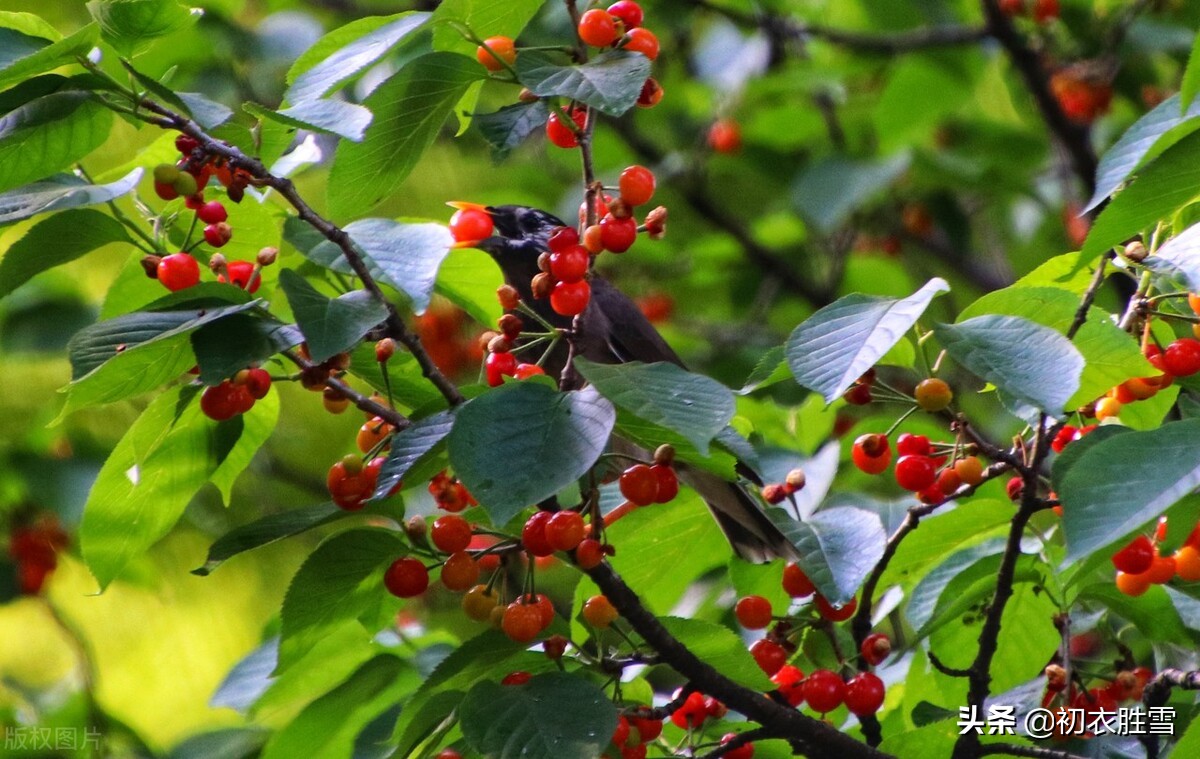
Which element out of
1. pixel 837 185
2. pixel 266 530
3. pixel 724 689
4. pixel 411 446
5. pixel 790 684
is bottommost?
pixel 837 185

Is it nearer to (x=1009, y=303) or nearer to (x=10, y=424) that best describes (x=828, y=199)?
(x=1009, y=303)

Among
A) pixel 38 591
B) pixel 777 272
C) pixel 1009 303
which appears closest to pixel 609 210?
pixel 1009 303

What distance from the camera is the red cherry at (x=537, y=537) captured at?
5.08 feet

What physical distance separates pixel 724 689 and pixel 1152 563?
63 centimetres

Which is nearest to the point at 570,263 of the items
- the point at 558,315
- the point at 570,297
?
the point at 570,297

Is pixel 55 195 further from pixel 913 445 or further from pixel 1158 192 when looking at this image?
pixel 1158 192

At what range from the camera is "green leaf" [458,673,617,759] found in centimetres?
151

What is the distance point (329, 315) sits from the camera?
4.93 ft

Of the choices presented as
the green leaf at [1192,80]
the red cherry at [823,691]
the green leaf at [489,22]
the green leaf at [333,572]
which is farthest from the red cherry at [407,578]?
the green leaf at [1192,80]

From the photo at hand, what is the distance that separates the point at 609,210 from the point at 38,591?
2897 mm

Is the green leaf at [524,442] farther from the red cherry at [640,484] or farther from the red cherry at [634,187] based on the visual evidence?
the red cherry at [634,187]

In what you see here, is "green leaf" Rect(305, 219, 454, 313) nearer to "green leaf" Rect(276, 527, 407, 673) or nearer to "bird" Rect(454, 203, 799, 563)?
"green leaf" Rect(276, 527, 407, 673)

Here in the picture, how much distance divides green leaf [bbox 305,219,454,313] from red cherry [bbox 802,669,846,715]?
808mm

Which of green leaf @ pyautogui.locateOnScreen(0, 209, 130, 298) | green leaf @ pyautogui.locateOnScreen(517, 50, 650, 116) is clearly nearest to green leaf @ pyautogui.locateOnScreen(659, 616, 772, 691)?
green leaf @ pyautogui.locateOnScreen(517, 50, 650, 116)
